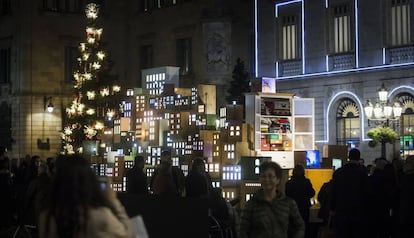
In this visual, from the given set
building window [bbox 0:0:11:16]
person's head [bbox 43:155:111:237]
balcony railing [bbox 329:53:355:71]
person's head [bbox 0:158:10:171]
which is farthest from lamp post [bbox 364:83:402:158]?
building window [bbox 0:0:11:16]

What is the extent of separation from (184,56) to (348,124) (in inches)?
599

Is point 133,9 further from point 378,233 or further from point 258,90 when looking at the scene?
point 378,233

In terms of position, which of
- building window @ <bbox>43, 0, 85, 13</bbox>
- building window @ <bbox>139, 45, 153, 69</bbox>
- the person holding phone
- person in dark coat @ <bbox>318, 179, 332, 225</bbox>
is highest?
building window @ <bbox>43, 0, 85, 13</bbox>

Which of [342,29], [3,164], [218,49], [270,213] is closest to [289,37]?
[342,29]

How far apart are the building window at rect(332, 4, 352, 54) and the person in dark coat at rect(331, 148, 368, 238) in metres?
20.0

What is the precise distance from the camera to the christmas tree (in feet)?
120

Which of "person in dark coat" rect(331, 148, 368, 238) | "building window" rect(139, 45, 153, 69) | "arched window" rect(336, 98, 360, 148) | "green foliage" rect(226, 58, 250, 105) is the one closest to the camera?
"person in dark coat" rect(331, 148, 368, 238)

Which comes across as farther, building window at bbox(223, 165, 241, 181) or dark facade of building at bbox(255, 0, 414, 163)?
dark facade of building at bbox(255, 0, 414, 163)

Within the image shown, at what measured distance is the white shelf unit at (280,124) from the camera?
23.0 m

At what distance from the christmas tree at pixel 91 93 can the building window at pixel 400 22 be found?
13.0 meters

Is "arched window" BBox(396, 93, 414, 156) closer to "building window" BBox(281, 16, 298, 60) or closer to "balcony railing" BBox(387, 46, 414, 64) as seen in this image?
"balcony railing" BBox(387, 46, 414, 64)

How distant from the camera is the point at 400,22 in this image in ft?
96.2

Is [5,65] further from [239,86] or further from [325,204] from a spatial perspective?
[325,204]

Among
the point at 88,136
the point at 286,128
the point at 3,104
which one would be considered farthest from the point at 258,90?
the point at 3,104
